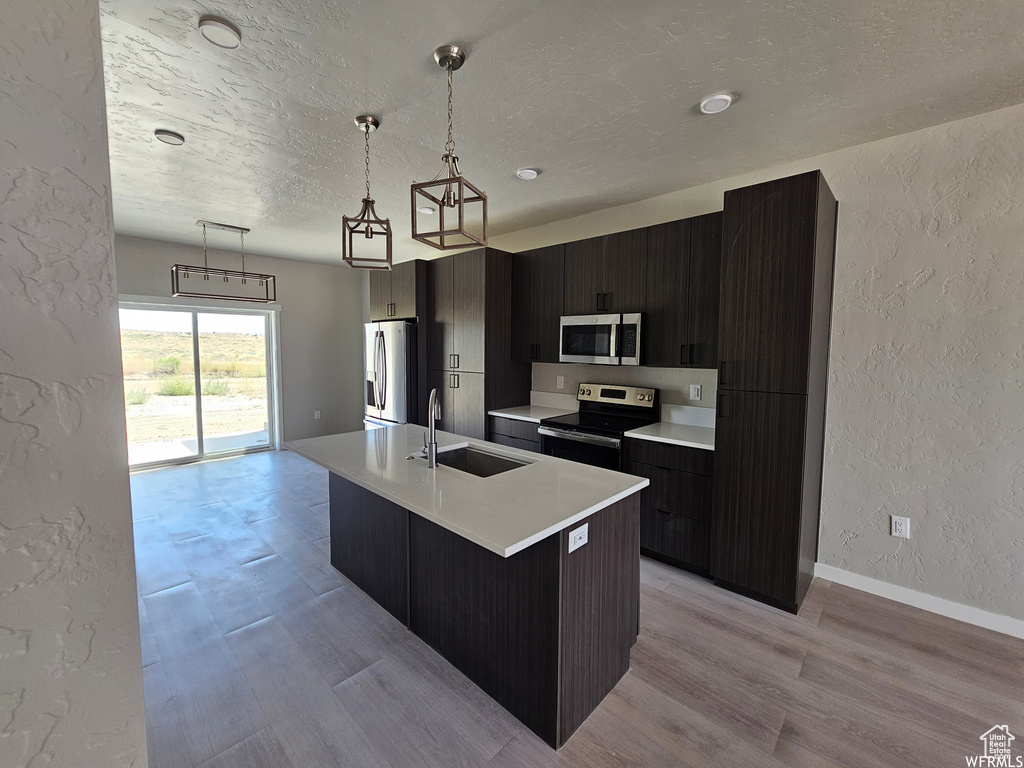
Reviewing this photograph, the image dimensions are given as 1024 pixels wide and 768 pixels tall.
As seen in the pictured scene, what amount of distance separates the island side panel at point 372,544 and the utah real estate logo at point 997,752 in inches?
92.8

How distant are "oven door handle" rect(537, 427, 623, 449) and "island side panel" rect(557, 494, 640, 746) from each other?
1087 mm

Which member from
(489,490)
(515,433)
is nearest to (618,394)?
(515,433)

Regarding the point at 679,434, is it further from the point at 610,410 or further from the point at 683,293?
the point at 683,293

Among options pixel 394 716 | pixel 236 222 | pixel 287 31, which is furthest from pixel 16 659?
pixel 236 222

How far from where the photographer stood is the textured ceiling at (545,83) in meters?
1.54

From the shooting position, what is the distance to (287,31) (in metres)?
1.60

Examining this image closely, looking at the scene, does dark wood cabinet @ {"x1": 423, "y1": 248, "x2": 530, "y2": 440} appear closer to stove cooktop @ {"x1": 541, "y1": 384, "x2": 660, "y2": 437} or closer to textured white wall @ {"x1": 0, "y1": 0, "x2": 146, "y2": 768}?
stove cooktop @ {"x1": 541, "y1": 384, "x2": 660, "y2": 437}

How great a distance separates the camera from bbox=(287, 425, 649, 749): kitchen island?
5.05 feet

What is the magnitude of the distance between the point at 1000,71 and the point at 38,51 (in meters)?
3.16

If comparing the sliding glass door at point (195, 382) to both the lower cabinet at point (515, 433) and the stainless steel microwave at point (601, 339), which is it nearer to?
the lower cabinet at point (515, 433)

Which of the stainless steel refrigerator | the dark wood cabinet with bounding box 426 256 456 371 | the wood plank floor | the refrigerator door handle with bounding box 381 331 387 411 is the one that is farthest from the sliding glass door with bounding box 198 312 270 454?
the wood plank floor

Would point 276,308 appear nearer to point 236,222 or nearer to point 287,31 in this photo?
point 236,222

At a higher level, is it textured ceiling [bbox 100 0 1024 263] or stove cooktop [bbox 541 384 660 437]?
textured ceiling [bbox 100 0 1024 263]

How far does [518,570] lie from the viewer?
1.65m
